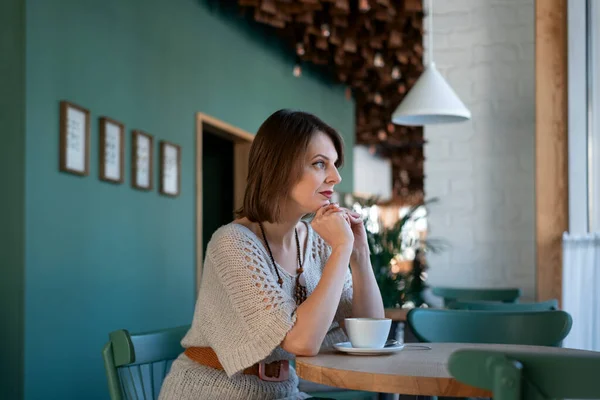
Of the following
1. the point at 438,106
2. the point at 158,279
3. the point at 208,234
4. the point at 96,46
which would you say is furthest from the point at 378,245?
the point at 208,234

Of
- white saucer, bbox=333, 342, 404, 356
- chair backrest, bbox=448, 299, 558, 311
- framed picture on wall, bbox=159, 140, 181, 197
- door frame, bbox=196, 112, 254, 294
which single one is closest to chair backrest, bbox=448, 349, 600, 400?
white saucer, bbox=333, 342, 404, 356

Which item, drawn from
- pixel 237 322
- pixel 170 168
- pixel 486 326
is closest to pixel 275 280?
pixel 237 322

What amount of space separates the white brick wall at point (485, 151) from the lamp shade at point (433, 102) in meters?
0.53

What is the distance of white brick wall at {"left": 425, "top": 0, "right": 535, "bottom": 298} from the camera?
4504mm

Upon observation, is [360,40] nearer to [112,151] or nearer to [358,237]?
[112,151]

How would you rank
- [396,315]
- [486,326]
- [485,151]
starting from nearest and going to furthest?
[486,326]
[396,315]
[485,151]

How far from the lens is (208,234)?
320 inches

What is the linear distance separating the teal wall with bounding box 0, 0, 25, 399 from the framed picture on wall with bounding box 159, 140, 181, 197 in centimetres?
166

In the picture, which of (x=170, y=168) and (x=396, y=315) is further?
(x=170, y=168)

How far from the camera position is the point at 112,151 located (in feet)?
15.3

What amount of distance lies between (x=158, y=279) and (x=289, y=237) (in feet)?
11.2

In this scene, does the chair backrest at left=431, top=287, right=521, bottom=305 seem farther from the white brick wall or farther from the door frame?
the door frame

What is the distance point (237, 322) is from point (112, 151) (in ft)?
10.1

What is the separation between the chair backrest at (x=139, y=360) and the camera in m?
1.87
